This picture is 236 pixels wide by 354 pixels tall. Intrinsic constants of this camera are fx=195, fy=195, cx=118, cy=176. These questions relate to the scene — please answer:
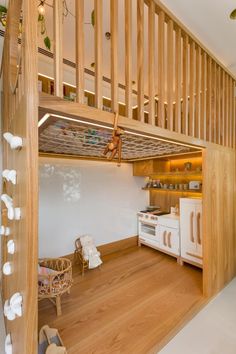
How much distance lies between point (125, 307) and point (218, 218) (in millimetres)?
1432

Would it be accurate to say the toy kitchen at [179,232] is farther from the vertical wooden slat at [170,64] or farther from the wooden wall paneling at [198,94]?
the vertical wooden slat at [170,64]

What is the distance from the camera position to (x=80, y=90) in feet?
3.53

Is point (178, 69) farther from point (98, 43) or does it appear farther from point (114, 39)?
point (98, 43)

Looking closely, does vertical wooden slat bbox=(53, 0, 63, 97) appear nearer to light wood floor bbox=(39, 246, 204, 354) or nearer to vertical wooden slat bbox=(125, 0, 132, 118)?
vertical wooden slat bbox=(125, 0, 132, 118)

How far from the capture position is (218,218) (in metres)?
2.30

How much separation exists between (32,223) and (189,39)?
2.14 meters

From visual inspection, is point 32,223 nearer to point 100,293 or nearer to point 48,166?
point 100,293

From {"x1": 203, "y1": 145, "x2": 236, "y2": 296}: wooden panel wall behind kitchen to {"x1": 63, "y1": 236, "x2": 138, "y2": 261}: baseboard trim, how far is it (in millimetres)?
1704

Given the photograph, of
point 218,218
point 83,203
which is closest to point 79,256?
point 83,203

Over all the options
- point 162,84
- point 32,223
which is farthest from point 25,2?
point 162,84

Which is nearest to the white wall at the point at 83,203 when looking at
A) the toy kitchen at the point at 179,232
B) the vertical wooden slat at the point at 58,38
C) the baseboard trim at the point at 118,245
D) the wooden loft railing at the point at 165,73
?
the baseboard trim at the point at 118,245

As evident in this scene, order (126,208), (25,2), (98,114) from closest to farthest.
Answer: (25,2)
(98,114)
(126,208)

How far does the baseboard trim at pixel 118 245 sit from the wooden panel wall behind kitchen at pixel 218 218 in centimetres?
170

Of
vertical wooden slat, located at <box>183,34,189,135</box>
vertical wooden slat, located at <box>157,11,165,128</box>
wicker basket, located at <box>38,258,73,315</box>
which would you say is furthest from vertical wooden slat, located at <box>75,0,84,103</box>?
wicker basket, located at <box>38,258,73,315</box>
